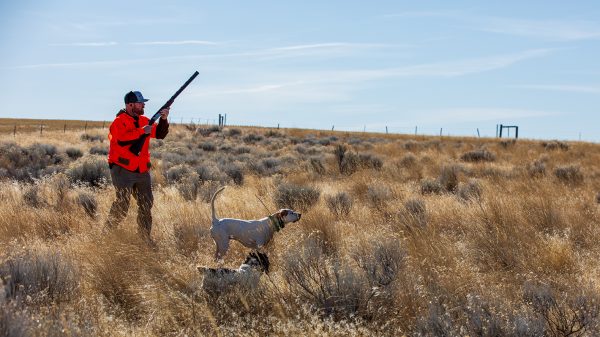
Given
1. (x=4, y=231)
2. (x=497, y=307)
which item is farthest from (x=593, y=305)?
(x=4, y=231)

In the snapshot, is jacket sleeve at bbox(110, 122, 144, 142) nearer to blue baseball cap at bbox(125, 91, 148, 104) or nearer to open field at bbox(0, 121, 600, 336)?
blue baseball cap at bbox(125, 91, 148, 104)

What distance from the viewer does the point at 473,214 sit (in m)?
9.34

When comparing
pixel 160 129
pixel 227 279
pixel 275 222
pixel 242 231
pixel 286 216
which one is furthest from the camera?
pixel 160 129

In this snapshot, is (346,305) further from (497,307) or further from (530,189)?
(530,189)

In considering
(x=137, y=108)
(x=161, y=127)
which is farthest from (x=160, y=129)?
(x=137, y=108)

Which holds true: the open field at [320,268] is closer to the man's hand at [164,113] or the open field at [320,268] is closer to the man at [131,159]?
the man at [131,159]

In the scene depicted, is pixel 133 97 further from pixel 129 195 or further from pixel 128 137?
pixel 129 195

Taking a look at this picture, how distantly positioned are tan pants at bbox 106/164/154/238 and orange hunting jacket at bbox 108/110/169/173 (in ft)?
0.35

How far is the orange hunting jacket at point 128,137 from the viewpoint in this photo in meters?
8.11

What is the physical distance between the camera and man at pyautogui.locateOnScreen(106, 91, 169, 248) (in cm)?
810

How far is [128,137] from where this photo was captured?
8.15 m

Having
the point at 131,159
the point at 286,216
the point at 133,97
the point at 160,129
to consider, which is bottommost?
the point at 286,216

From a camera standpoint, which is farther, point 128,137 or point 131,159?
point 131,159

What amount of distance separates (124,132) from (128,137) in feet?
0.27
